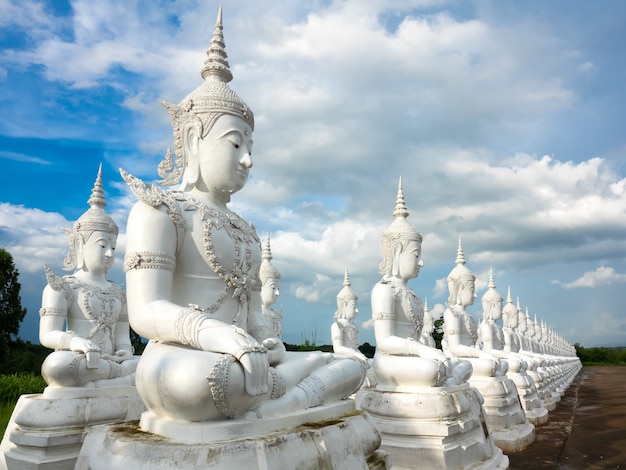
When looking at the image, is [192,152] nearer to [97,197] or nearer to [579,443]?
[97,197]

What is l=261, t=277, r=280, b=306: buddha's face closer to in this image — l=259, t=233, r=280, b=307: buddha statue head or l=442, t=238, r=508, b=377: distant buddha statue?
l=259, t=233, r=280, b=307: buddha statue head

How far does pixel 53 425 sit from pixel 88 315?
1295 mm

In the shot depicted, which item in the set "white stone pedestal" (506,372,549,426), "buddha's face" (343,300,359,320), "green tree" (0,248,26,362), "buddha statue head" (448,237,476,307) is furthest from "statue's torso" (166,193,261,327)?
"green tree" (0,248,26,362)

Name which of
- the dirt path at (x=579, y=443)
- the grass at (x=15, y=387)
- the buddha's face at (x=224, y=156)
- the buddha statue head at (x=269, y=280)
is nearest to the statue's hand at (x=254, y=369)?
the buddha's face at (x=224, y=156)

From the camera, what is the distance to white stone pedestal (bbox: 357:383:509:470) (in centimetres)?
539

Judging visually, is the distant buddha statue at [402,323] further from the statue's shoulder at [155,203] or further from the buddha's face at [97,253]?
the statue's shoulder at [155,203]

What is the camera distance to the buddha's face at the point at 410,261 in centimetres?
684

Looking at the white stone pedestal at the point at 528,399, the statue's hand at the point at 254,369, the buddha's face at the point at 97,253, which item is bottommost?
the white stone pedestal at the point at 528,399

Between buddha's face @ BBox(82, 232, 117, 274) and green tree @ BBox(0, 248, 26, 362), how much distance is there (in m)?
14.4

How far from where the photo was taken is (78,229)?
6.36 meters

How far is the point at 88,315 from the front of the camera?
6004mm

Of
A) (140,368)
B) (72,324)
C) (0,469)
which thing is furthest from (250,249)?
(0,469)

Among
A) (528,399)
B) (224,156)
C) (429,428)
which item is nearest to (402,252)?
(429,428)

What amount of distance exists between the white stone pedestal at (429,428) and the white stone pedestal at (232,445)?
7.13 ft
